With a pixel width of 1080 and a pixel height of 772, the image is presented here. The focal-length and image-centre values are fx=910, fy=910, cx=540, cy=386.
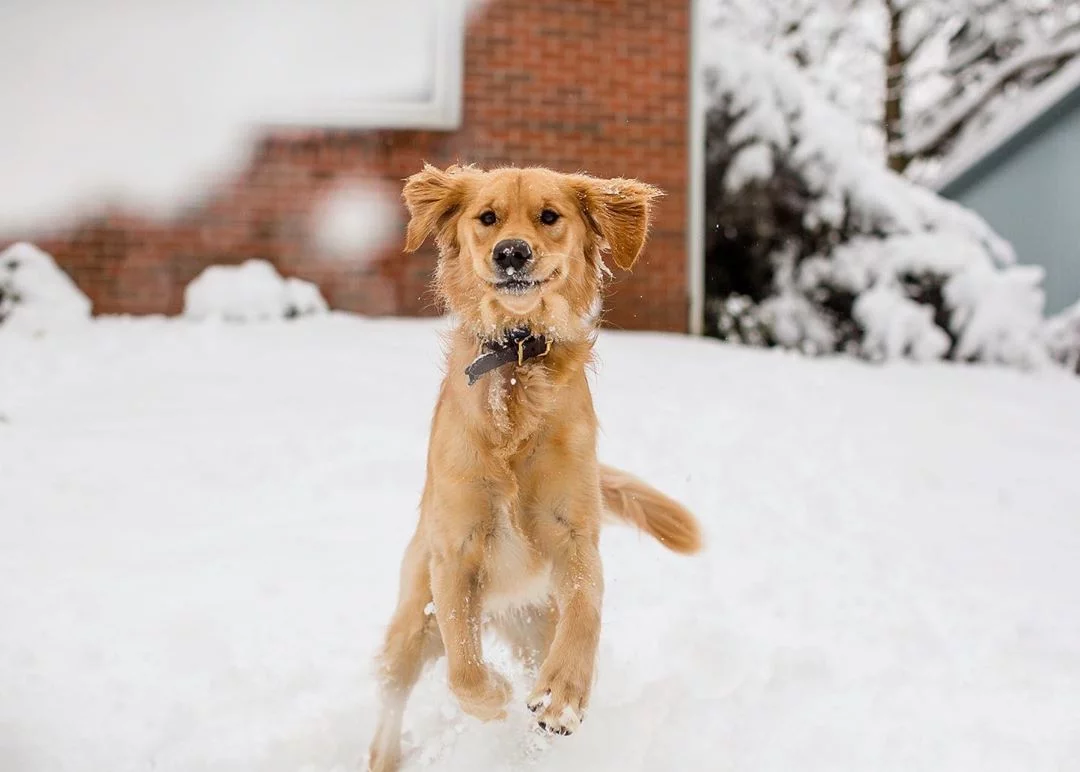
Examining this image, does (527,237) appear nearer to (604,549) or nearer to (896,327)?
(604,549)

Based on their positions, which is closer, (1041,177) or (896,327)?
(896,327)

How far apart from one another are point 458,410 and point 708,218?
6124mm

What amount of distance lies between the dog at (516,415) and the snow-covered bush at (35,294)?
5.19 meters

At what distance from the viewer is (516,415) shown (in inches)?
88.5

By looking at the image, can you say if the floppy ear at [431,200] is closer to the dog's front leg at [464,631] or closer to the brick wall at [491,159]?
the dog's front leg at [464,631]

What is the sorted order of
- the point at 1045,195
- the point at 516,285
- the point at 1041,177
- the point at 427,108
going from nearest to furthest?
the point at 516,285 < the point at 427,108 < the point at 1045,195 < the point at 1041,177

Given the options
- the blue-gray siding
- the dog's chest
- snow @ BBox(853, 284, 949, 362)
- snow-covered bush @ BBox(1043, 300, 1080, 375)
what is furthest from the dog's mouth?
the blue-gray siding

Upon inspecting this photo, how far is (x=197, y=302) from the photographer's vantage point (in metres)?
6.91

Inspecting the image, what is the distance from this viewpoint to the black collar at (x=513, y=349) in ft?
7.44

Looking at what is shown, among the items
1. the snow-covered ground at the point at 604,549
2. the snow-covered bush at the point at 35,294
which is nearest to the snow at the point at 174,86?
the snow-covered bush at the point at 35,294

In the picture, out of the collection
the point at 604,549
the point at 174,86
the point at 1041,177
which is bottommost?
the point at 604,549

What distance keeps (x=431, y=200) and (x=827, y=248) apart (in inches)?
238

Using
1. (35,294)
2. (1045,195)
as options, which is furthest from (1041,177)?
(35,294)

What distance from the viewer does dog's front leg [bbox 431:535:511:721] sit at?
2.25 metres
